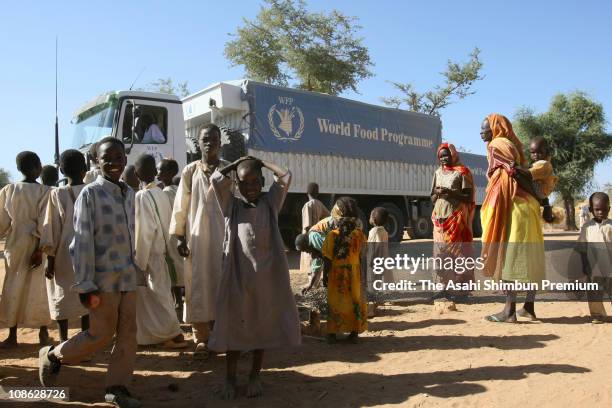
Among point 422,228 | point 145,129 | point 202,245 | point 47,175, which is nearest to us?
point 202,245

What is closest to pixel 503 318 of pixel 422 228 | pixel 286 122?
pixel 286 122

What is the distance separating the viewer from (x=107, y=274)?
271cm

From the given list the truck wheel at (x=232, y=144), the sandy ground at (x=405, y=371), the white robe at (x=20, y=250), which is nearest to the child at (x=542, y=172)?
the sandy ground at (x=405, y=371)

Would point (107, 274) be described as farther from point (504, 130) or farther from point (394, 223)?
point (394, 223)

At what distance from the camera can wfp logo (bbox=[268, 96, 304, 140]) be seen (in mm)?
10508

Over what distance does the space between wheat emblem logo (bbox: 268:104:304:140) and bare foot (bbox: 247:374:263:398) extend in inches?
314

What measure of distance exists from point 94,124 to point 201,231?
5967 millimetres

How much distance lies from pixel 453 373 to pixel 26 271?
11.7 ft

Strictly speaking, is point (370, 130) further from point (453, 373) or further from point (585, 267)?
point (453, 373)

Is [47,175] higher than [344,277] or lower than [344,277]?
higher

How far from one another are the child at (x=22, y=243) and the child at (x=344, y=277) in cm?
246

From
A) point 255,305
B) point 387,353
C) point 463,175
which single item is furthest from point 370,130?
point 255,305

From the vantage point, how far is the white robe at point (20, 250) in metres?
4.09

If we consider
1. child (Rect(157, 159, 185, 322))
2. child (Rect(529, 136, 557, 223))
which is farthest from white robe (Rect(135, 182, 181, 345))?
child (Rect(529, 136, 557, 223))
